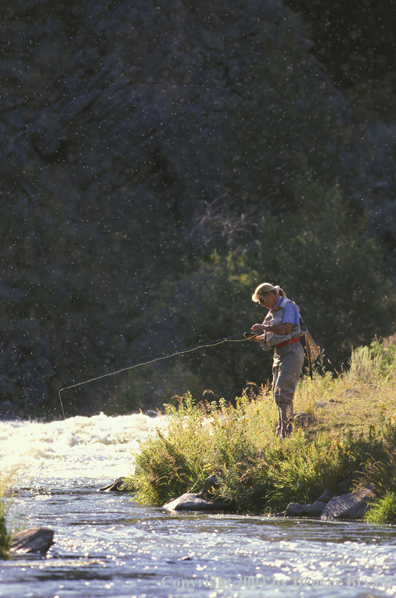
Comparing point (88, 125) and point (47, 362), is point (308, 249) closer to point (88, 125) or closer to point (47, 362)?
point (47, 362)

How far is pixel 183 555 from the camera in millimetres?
6973

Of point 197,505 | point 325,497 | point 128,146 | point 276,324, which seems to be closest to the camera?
point 325,497

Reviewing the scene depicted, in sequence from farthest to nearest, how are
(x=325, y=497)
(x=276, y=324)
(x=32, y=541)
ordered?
(x=276, y=324) < (x=325, y=497) < (x=32, y=541)

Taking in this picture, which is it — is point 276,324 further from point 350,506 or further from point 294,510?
point 350,506

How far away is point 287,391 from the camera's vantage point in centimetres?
1062

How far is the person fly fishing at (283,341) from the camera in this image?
1045 cm

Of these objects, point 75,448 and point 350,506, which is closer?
point 350,506

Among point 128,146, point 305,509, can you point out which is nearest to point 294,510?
point 305,509

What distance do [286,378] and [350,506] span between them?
2.03m

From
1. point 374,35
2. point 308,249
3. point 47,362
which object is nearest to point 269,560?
point 308,249

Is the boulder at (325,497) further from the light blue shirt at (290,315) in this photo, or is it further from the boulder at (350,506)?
the light blue shirt at (290,315)

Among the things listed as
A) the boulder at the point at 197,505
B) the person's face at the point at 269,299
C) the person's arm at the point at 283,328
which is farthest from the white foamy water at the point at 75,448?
the person's face at the point at 269,299

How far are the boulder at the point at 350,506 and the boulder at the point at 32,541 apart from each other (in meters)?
3.48

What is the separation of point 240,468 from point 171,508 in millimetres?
993
